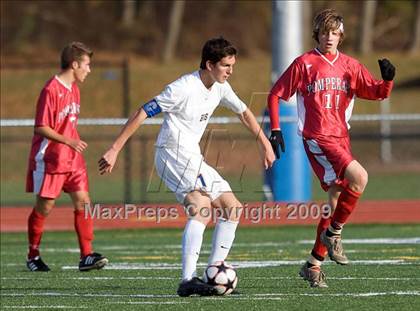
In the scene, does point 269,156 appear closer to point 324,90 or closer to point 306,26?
point 324,90

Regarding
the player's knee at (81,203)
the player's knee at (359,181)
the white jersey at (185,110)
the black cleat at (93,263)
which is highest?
the white jersey at (185,110)

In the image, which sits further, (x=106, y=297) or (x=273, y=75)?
(x=273, y=75)

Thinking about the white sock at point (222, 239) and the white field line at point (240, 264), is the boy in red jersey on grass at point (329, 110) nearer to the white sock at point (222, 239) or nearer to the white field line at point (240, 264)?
the white sock at point (222, 239)

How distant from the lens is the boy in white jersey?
7594mm

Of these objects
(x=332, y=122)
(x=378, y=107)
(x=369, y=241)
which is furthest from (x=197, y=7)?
(x=332, y=122)

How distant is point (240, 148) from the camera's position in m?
20.7

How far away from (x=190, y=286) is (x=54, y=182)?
115 inches

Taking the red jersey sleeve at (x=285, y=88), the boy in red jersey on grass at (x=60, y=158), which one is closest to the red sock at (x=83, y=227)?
the boy in red jersey on grass at (x=60, y=158)

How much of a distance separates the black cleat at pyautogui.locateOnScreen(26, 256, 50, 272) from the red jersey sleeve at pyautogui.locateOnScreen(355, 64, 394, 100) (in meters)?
3.18

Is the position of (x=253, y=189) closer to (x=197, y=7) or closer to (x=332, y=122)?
(x=332, y=122)

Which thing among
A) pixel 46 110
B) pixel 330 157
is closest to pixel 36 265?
pixel 46 110

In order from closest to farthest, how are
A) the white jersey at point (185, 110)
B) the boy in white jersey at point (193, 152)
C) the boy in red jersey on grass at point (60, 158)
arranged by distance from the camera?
the boy in white jersey at point (193, 152) → the white jersey at point (185, 110) → the boy in red jersey on grass at point (60, 158)

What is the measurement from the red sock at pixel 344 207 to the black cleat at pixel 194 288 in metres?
1.13

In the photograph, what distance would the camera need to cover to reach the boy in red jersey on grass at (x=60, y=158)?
9930 mm
